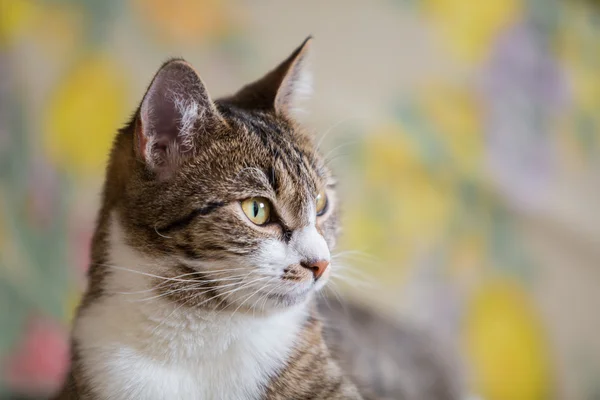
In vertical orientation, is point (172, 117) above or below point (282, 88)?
below

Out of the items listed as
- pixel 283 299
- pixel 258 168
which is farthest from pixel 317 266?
pixel 258 168

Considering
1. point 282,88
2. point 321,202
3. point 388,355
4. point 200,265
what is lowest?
point 388,355

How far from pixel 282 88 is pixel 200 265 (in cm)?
36

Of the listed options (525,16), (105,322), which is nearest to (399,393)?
(105,322)

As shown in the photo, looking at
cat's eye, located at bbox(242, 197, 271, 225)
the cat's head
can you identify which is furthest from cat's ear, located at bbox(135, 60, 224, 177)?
cat's eye, located at bbox(242, 197, 271, 225)

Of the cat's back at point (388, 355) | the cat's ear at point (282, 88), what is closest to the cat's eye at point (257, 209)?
the cat's ear at point (282, 88)

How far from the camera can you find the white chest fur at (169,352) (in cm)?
89

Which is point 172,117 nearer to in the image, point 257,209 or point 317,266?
point 257,209

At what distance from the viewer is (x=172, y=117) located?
913mm

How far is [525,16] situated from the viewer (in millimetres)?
2139

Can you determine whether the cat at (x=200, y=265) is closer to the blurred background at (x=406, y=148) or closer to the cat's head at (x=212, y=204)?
the cat's head at (x=212, y=204)

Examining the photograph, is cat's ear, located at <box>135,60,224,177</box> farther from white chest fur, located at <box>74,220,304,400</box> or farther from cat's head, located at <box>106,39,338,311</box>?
white chest fur, located at <box>74,220,304,400</box>

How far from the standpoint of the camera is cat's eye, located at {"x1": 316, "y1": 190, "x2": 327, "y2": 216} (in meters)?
1.01

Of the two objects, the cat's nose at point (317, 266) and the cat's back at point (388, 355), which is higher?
the cat's nose at point (317, 266)
